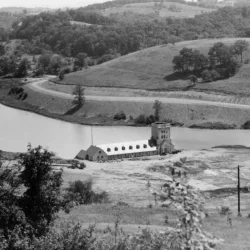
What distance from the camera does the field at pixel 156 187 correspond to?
20.1 meters

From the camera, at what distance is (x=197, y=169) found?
1620 inches

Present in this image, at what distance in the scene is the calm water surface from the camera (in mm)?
51969

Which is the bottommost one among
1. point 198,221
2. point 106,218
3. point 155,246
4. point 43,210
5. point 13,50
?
point 13,50

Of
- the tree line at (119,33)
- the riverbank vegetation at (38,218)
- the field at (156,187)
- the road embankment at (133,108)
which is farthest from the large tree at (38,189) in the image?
the tree line at (119,33)

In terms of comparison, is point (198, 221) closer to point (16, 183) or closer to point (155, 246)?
point (155, 246)

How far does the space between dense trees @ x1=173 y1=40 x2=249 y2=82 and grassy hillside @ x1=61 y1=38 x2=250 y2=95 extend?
1383 millimetres

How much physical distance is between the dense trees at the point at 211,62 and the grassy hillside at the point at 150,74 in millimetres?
1383

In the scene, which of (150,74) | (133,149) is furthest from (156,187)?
(150,74)

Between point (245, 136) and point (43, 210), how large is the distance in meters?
46.3

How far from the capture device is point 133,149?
153ft

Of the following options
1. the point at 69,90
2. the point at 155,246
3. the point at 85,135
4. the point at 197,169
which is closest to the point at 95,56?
the point at 69,90

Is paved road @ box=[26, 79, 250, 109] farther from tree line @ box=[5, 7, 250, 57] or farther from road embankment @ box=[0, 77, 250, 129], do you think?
tree line @ box=[5, 7, 250, 57]

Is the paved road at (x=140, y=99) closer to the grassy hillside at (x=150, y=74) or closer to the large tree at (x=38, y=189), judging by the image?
the grassy hillside at (x=150, y=74)

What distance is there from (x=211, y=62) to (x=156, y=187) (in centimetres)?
4950
